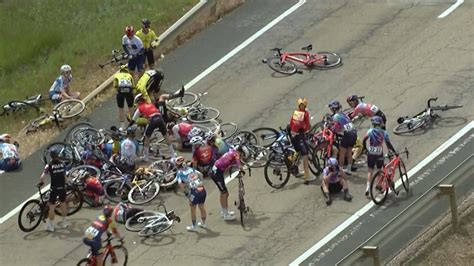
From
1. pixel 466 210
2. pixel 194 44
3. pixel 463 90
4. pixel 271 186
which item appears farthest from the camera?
pixel 194 44

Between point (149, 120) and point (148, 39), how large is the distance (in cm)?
482

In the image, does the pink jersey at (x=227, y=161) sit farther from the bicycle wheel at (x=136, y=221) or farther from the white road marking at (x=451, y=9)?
the white road marking at (x=451, y=9)

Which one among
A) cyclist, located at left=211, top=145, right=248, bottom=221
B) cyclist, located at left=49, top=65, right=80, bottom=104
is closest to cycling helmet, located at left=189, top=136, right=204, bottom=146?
cyclist, located at left=211, top=145, right=248, bottom=221

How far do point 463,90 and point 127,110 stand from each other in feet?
31.3

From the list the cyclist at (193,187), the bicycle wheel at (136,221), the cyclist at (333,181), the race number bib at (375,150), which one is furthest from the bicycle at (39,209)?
the race number bib at (375,150)

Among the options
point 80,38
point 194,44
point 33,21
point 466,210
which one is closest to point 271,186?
point 466,210

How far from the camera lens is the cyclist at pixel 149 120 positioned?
29.5 meters

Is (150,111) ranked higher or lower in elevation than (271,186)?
higher

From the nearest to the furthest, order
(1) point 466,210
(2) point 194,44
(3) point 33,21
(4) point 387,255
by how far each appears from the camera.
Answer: (4) point 387,255
(1) point 466,210
(2) point 194,44
(3) point 33,21

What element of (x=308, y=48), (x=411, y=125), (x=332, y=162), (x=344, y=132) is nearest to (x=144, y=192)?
(x=332, y=162)

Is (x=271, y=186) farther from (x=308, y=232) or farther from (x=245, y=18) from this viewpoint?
(x=245, y=18)

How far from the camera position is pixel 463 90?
31.4 meters

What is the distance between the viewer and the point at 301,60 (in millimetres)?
33844

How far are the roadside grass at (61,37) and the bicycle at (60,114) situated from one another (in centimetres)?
111
